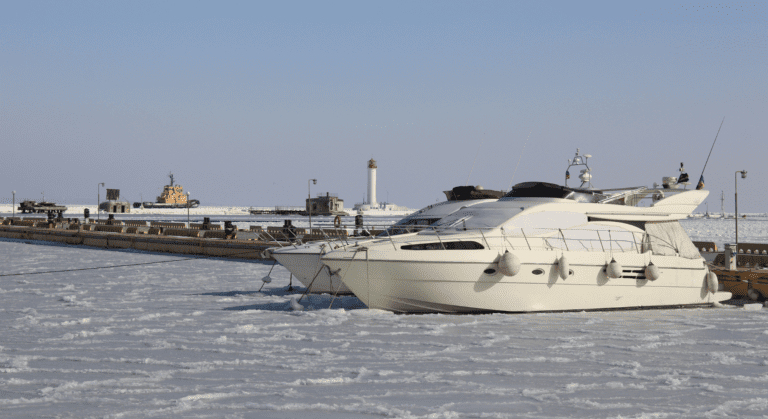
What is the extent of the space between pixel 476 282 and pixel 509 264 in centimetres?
76

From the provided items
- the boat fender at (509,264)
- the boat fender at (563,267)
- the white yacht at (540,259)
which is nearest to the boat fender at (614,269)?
the white yacht at (540,259)

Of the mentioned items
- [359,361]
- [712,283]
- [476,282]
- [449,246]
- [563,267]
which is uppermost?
[449,246]

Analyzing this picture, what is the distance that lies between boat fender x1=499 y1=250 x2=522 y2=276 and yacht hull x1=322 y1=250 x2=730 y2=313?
183 mm

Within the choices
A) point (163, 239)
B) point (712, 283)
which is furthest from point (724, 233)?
point (712, 283)

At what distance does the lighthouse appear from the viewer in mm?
153525

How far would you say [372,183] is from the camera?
159m

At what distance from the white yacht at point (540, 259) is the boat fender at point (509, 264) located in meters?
0.02

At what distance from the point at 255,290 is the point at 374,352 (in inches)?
372

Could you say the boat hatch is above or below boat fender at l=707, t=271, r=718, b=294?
above

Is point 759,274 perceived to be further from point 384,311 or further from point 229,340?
point 229,340

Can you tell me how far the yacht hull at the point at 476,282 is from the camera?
1320 centimetres

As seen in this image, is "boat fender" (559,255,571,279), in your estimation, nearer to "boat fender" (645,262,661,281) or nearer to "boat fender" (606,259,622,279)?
"boat fender" (606,259,622,279)

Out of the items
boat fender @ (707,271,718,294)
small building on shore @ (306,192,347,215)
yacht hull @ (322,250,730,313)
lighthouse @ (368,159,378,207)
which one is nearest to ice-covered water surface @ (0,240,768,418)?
yacht hull @ (322,250,730,313)

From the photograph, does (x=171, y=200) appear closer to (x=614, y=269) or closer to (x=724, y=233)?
(x=724, y=233)
